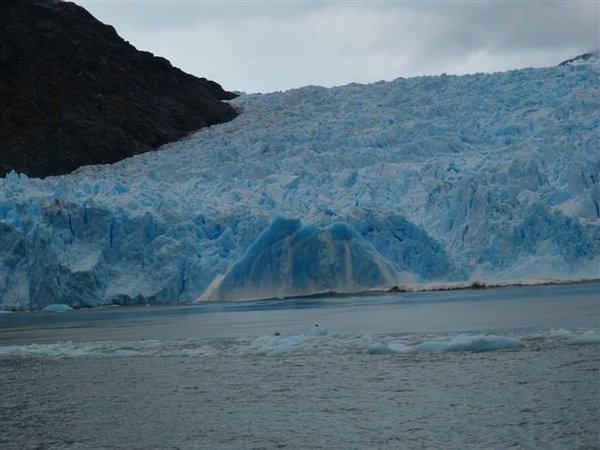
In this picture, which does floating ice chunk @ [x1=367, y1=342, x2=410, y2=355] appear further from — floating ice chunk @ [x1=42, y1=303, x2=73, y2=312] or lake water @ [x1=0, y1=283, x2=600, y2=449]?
floating ice chunk @ [x1=42, y1=303, x2=73, y2=312]

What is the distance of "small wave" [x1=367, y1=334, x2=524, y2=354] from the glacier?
10.8m

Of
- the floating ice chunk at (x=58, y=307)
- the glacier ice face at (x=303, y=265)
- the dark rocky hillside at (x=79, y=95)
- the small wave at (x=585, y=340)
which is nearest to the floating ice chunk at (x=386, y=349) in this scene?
the small wave at (x=585, y=340)

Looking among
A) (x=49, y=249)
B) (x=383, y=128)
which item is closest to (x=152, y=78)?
(x=383, y=128)

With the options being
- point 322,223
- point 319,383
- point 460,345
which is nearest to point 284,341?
point 460,345

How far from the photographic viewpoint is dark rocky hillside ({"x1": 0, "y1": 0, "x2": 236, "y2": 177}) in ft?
137

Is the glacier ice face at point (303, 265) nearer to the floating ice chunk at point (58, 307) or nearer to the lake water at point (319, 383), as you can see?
the floating ice chunk at point (58, 307)

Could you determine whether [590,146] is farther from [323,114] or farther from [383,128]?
[323,114]

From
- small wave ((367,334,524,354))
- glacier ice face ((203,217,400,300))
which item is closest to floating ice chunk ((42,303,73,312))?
glacier ice face ((203,217,400,300))

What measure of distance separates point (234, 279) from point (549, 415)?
1653 cm

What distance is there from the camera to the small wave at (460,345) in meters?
12.2

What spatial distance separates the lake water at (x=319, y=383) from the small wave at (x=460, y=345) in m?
0.02

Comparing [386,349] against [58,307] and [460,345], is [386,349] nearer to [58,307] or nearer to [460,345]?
[460,345]

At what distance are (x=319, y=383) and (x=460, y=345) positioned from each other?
9.07 ft

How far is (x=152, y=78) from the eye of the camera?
167ft
